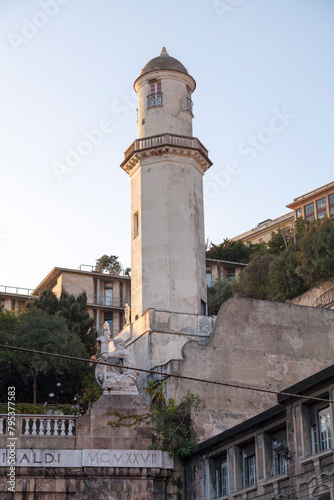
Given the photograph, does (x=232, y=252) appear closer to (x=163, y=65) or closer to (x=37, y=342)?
(x=163, y=65)

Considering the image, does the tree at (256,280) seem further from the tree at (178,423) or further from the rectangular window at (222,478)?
the rectangular window at (222,478)

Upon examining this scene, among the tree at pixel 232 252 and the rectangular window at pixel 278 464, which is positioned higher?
the tree at pixel 232 252

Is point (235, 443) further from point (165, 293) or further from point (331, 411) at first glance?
point (165, 293)

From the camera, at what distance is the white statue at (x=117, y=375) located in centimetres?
3284

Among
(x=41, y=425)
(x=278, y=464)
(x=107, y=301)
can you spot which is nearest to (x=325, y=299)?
(x=41, y=425)

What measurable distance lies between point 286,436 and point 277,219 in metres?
72.6

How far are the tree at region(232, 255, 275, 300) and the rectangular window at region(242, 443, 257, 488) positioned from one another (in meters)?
27.3

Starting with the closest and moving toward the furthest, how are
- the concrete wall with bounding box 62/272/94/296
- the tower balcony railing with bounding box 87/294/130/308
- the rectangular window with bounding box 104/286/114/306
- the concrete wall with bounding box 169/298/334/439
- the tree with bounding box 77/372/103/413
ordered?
the concrete wall with bounding box 169/298/334/439, the tree with bounding box 77/372/103/413, the concrete wall with bounding box 62/272/94/296, the tower balcony railing with bounding box 87/294/130/308, the rectangular window with bounding box 104/286/114/306

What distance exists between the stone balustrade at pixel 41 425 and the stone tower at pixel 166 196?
10.8 meters

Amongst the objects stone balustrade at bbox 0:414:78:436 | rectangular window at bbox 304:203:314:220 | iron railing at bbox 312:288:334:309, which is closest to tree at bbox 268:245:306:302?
iron railing at bbox 312:288:334:309

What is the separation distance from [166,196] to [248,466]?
18.6 metres

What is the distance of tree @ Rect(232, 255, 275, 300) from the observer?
5553 centimetres

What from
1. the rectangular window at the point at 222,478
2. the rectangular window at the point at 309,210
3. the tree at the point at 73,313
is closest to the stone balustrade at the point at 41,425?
the rectangular window at the point at 222,478

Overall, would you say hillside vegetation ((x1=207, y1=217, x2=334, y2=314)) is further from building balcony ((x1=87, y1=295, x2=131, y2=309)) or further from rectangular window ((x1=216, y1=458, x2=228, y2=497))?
rectangular window ((x1=216, y1=458, x2=228, y2=497))
